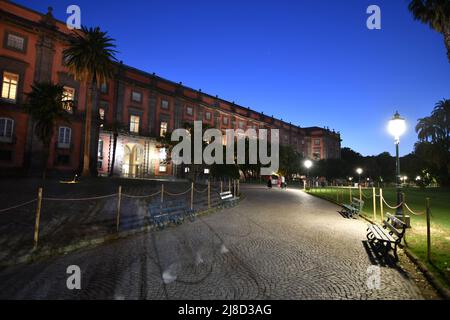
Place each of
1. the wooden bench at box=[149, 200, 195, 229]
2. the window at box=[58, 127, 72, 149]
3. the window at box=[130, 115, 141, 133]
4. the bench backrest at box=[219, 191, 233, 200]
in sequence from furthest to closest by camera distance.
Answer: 1. the window at box=[130, 115, 141, 133]
2. the window at box=[58, 127, 72, 149]
3. the bench backrest at box=[219, 191, 233, 200]
4. the wooden bench at box=[149, 200, 195, 229]

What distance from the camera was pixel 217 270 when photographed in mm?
5410

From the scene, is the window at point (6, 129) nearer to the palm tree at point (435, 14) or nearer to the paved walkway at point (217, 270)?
the paved walkway at point (217, 270)

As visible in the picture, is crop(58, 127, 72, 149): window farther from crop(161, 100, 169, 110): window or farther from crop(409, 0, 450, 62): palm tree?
crop(409, 0, 450, 62): palm tree

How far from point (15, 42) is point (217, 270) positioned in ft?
106

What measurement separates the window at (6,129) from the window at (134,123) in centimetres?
1538

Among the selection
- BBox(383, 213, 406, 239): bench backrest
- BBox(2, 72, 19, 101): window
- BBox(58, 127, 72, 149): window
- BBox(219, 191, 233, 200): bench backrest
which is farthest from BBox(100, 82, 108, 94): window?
BBox(383, 213, 406, 239): bench backrest

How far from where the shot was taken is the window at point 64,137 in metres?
29.5

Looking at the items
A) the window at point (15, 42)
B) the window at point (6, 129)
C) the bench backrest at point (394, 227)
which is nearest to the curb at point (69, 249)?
the bench backrest at point (394, 227)

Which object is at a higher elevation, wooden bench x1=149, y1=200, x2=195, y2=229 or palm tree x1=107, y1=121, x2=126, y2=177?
palm tree x1=107, y1=121, x2=126, y2=177

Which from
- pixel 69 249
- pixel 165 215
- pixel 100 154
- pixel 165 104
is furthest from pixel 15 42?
pixel 69 249

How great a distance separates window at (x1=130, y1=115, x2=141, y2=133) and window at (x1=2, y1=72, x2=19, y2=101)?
14887mm

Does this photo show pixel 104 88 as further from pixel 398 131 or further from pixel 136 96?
pixel 398 131

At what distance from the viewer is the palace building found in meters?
25.8
